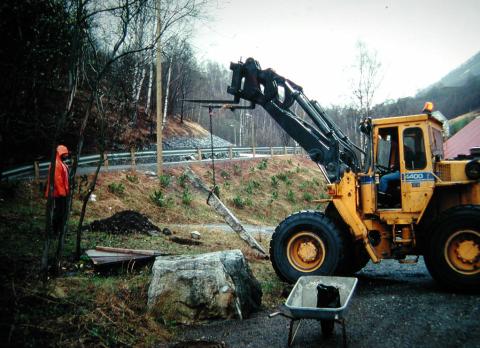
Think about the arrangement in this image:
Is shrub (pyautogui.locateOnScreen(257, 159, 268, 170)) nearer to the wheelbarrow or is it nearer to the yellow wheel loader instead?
the yellow wheel loader

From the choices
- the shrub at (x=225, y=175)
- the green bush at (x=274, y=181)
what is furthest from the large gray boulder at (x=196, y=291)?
the green bush at (x=274, y=181)

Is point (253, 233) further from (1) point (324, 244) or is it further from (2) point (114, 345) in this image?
(2) point (114, 345)

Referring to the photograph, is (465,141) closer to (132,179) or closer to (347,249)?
(132,179)

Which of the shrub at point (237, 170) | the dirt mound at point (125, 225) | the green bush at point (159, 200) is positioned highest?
the shrub at point (237, 170)

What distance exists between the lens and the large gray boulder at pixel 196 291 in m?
4.95

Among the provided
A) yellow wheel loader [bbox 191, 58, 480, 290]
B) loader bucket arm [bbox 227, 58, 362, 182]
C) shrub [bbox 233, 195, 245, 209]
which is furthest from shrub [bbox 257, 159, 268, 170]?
yellow wheel loader [bbox 191, 58, 480, 290]

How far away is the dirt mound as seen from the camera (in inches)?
366

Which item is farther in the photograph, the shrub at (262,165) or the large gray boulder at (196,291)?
the shrub at (262,165)

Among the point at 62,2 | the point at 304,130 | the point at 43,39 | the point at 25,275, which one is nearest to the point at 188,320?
the point at 25,275

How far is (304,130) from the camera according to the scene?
7.12m

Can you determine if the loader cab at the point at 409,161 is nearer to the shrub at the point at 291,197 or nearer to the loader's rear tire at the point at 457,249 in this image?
the loader's rear tire at the point at 457,249

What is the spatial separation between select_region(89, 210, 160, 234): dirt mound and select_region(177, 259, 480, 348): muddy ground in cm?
506

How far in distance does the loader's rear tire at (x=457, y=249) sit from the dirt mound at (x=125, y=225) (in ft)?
21.5

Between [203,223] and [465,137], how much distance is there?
17080mm
